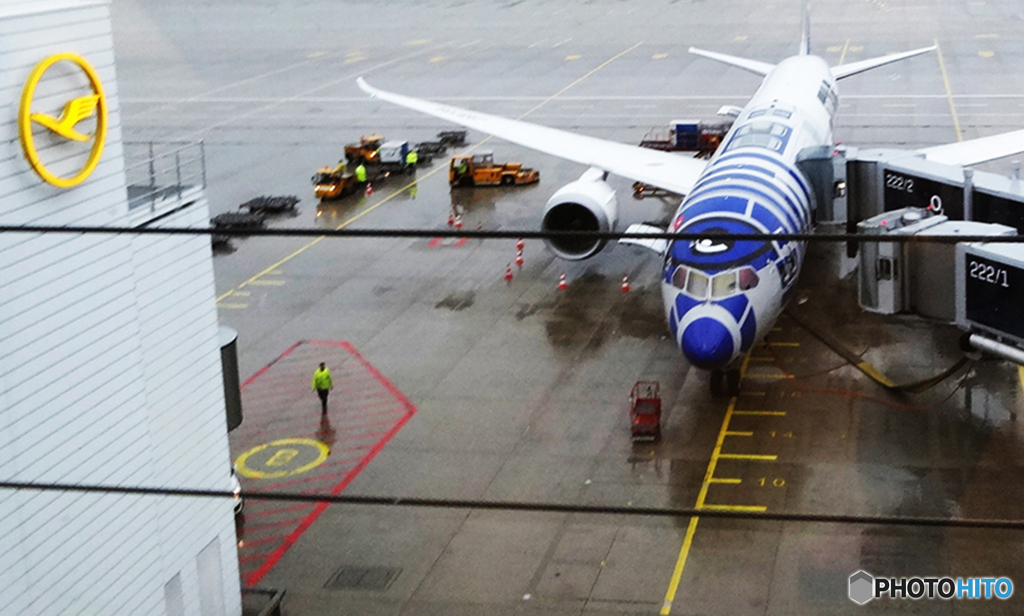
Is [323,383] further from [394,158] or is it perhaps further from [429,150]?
[429,150]

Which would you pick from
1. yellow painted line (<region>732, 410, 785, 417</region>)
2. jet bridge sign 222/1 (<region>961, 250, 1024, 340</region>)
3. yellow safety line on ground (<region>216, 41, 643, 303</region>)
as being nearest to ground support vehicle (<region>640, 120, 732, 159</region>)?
yellow safety line on ground (<region>216, 41, 643, 303</region>)

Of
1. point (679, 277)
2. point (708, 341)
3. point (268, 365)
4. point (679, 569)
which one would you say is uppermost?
point (679, 277)

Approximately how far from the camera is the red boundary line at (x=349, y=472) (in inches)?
908

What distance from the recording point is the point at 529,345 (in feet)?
111

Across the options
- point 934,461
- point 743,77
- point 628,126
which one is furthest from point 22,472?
point 743,77

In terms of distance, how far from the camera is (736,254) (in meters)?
27.7

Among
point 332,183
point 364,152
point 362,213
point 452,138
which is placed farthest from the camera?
point 452,138

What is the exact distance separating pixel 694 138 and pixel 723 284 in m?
30.2

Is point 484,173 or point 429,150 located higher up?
point 429,150

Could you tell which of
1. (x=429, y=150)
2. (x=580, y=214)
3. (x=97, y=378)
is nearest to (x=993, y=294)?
(x=580, y=214)

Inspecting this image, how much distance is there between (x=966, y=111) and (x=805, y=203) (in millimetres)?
37055

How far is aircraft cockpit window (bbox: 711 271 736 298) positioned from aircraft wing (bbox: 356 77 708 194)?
11.2m

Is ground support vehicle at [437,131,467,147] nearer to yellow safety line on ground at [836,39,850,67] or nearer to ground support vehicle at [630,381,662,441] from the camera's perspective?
yellow safety line on ground at [836,39,850,67]

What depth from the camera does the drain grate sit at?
22.1 metres
